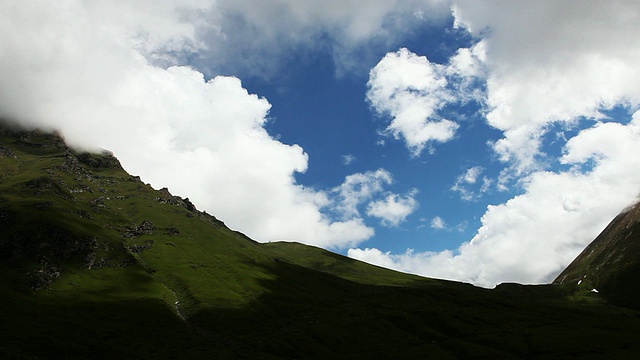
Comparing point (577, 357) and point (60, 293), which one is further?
point (60, 293)

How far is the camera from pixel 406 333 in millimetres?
165625

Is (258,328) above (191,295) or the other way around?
the other way around

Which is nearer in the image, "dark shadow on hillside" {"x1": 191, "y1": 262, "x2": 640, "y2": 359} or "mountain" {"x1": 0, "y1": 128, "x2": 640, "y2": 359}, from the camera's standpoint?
"mountain" {"x1": 0, "y1": 128, "x2": 640, "y2": 359}

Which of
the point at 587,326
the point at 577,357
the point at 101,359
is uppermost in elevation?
the point at 587,326

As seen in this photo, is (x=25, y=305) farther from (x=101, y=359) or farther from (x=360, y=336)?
(x=360, y=336)

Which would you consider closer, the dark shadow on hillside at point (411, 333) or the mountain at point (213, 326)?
the mountain at point (213, 326)

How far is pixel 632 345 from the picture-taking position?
131750 millimetres

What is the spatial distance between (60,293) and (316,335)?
105642mm

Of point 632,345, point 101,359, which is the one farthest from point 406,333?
point 101,359

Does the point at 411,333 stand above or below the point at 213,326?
above

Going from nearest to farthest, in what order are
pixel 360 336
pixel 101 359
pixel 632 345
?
pixel 101 359 < pixel 632 345 < pixel 360 336

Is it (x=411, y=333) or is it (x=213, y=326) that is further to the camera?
(x=411, y=333)

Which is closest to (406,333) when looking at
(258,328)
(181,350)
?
(258,328)

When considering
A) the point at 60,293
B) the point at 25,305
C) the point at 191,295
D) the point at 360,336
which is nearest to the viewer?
the point at 25,305
